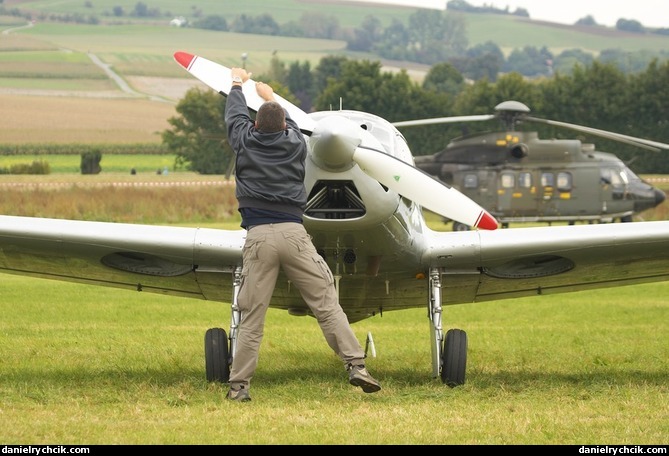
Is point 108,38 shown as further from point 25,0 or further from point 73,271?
point 73,271

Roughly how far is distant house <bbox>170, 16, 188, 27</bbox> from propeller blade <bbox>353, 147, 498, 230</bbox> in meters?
114

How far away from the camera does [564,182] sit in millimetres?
41594

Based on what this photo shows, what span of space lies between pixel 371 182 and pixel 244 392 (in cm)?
175

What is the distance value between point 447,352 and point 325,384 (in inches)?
39.9

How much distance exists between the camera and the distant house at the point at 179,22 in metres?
122

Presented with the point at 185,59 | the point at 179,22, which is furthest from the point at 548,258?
the point at 179,22

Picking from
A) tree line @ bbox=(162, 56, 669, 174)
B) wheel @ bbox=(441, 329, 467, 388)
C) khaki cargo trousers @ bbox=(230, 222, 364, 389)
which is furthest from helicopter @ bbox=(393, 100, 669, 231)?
khaki cargo trousers @ bbox=(230, 222, 364, 389)

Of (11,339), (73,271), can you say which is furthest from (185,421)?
(11,339)

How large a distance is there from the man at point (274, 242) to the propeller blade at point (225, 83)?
35cm

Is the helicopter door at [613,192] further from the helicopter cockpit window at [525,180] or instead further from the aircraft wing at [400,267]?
the aircraft wing at [400,267]

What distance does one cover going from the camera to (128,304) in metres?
19.0

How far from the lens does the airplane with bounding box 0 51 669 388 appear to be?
8648mm

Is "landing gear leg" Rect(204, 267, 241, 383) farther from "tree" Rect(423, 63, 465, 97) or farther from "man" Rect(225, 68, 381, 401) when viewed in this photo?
"tree" Rect(423, 63, 465, 97)

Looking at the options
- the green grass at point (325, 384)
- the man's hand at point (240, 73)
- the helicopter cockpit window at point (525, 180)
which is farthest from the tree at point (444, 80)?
the man's hand at point (240, 73)
